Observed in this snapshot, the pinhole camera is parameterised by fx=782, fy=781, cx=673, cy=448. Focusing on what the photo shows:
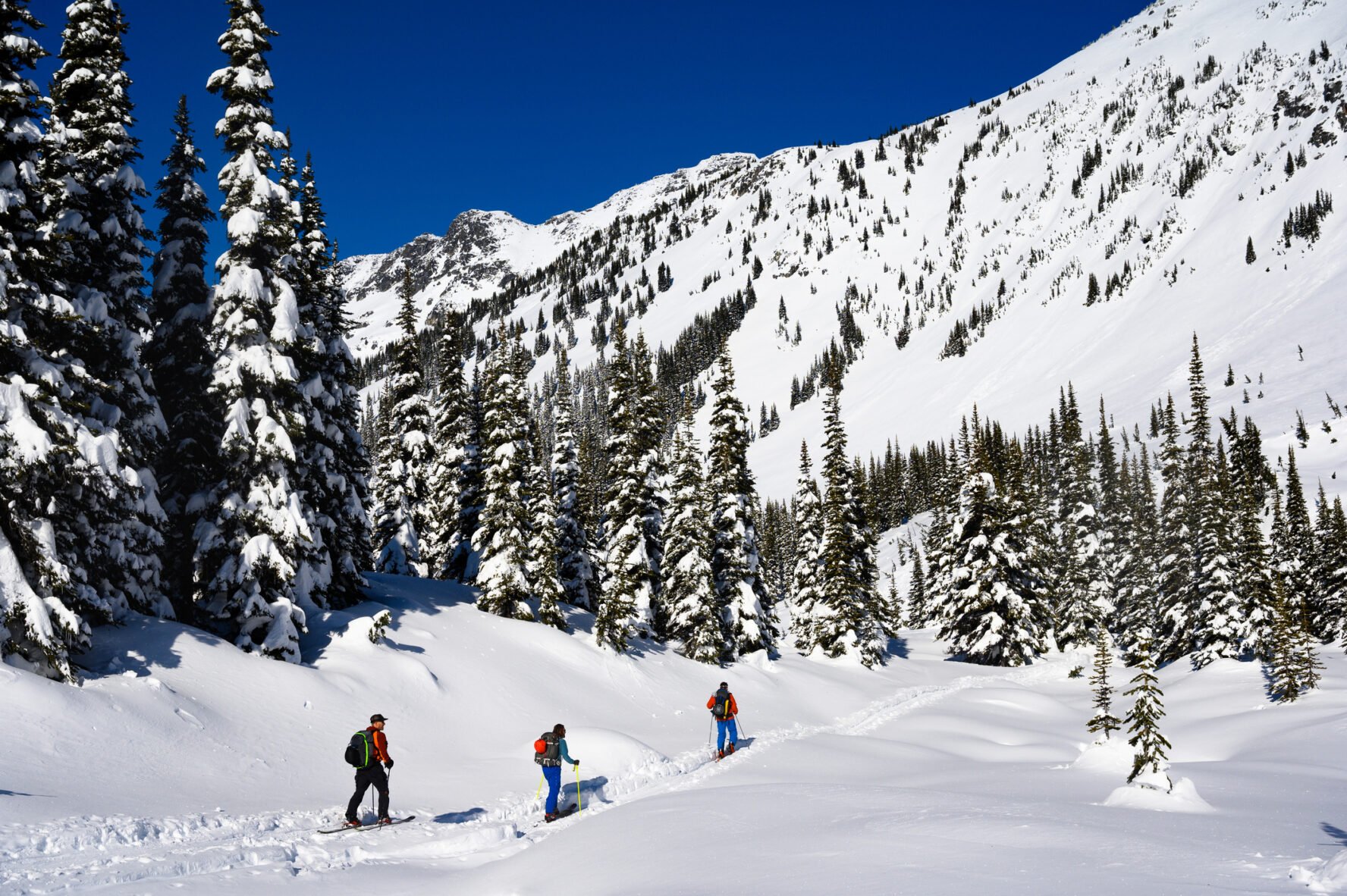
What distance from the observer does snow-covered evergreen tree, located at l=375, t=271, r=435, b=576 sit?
36062mm

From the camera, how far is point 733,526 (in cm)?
3825

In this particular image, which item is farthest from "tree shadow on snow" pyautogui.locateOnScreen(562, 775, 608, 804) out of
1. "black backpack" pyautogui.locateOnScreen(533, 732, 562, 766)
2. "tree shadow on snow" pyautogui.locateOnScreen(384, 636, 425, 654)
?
"tree shadow on snow" pyautogui.locateOnScreen(384, 636, 425, 654)

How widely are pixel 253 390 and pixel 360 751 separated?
12.2 m

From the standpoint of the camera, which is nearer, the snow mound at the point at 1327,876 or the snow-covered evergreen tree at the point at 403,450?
the snow mound at the point at 1327,876

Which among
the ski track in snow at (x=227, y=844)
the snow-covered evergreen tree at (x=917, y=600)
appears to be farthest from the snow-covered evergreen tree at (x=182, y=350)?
the snow-covered evergreen tree at (x=917, y=600)

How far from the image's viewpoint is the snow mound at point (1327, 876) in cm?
669

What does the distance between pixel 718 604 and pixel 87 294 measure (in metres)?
26.3

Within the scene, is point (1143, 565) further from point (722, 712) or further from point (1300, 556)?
point (722, 712)

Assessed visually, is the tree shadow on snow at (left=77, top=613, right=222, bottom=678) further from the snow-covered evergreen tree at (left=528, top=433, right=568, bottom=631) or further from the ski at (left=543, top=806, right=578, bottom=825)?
the snow-covered evergreen tree at (left=528, top=433, right=568, bottom=631)

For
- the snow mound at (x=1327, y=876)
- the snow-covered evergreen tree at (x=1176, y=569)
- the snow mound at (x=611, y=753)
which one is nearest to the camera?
the snow mound at (x=1327, y=876)

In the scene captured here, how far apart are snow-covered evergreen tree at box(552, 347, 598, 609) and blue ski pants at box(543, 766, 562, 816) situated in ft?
82.2

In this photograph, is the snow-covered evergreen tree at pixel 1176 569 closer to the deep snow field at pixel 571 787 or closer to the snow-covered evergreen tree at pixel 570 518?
the deep snow field at pixel 571 787

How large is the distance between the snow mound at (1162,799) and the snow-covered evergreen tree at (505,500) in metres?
22.1

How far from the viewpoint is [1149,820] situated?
35.2 feet
